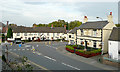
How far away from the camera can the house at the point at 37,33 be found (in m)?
54.4

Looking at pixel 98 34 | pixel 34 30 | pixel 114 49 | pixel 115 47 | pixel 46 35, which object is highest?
pixel 34 30

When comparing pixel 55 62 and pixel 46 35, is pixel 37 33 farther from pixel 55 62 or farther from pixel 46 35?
pixel 55 62

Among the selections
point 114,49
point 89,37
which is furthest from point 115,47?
point 89,37

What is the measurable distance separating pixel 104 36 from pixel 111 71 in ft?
40.8

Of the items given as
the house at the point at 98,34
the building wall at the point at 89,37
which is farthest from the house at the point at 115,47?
the building wall at the point at 89,37

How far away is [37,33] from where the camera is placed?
2222 inches

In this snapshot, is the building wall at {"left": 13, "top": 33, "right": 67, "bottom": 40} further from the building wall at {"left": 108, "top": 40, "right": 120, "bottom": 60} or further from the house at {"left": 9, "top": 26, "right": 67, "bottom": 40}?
the building wall at {"left": 108, "top": 40, "right": 120, "bottom": 60}

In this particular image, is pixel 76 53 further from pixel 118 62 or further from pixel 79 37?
pixel 118 62

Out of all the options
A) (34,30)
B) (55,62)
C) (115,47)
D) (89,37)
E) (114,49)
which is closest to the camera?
(55,62)

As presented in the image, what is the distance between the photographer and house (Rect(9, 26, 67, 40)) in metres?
54.4

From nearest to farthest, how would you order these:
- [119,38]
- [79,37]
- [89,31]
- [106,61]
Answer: [106,61], [119,38], [89,31], [79,37]

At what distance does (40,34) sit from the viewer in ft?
187

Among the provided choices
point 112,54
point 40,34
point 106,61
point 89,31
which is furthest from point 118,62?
point 40,34

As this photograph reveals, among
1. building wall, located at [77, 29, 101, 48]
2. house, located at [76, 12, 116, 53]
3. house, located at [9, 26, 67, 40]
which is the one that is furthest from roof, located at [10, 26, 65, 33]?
house, located at [76, 12, 116, 53]
